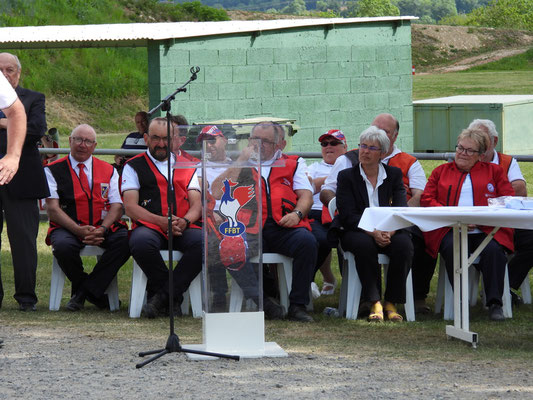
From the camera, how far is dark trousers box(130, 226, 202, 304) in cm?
647

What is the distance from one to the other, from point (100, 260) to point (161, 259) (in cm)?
51

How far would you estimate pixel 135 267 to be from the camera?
21.7 feet

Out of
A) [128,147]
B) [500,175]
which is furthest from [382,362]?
[128,147]

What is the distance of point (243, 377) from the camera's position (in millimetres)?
4691

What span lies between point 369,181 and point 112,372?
8.09ft

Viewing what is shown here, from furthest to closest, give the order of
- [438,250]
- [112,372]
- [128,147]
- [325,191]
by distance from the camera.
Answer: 1. [128,147]
2. [325,191]
3. [438,250]
4. [112,372]

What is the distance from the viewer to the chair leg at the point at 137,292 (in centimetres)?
652

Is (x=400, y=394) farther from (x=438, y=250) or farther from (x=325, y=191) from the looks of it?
(x=325, y=191)

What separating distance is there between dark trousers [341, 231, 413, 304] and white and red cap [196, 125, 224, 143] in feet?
4.82

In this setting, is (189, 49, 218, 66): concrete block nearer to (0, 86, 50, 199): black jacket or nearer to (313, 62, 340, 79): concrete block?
(313, 62, 340, 79): concrete block

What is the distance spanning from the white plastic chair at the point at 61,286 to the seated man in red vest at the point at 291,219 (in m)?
1.13

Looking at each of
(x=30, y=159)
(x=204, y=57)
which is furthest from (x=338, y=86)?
(x=30, y=159)

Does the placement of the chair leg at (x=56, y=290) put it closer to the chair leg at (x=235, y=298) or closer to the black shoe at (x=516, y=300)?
the chair leg at (x=235, y=298)

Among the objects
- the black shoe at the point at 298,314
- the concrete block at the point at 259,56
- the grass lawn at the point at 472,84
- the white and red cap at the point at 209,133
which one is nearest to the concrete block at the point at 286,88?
the concrete block at the point at 259,56
